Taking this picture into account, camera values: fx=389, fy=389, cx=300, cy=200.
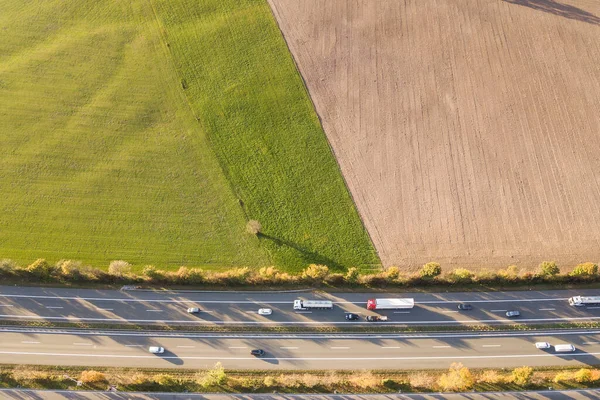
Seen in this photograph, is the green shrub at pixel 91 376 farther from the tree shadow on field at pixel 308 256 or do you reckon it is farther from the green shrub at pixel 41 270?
the tree shadow on field at pixel 308 256

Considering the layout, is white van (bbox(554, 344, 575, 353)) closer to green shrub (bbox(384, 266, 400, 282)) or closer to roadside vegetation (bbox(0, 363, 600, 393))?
roadside vegetation (bbox(0, 363, 600, 393))

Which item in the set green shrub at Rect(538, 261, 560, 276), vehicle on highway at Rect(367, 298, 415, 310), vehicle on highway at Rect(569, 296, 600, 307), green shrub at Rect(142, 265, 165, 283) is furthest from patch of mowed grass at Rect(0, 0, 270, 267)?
vehicle on highway at Rect(569, 296, 600, 307)

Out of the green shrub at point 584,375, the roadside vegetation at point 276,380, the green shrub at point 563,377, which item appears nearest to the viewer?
the green shrub at point 584,375

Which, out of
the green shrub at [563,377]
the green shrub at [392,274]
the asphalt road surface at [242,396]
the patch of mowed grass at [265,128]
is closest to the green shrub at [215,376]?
the asphalt road surface at [242,396]

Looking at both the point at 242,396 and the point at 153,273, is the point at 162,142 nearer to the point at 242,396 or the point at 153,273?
the point at 153,273

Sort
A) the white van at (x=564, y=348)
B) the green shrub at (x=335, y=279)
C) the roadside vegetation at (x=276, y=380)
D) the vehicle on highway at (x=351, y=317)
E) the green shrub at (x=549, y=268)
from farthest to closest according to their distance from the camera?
1. the green shrub at (x=335, y=279)
2. the vehicle on highway at (x=351, y=317)
3. the green shrub at (x=549, y=268)
4. the white van at (x=564, y=348)
5. the roadside vegetation at (x=276, y=380)

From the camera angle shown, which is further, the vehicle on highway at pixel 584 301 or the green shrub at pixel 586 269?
the vehicle on highway at pixel 584 301

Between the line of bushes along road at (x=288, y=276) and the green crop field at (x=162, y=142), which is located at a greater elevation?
the green crop field at (x=162, y=142)
